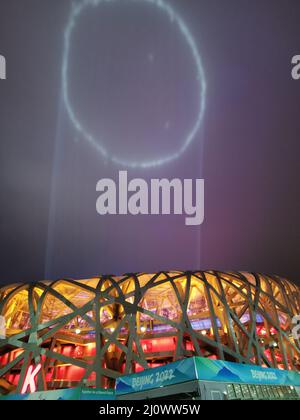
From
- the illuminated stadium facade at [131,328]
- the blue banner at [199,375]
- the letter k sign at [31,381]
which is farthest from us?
the illuminated stadium facade at [131,328]

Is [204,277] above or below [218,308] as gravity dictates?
above

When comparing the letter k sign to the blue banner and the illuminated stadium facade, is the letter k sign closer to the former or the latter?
the illuminated stadium facade

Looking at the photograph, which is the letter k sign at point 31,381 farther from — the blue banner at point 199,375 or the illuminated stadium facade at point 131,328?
the blue banner at point 199,375

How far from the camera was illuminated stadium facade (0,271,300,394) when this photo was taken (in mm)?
20234

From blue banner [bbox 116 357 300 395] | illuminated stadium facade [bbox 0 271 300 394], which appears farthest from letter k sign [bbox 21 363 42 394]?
blue banner [bbox 116 357 300 395]

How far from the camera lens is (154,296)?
28188 millimetres

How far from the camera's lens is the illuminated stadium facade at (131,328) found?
20234 mm

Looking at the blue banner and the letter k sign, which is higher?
the blue banner

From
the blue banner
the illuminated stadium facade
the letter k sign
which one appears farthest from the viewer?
the illuminated stadium facade

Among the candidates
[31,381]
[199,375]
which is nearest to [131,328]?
[31,381]

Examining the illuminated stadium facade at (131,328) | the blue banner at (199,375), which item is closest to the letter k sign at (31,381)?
the illuminated stadium facade at (131,328)
